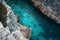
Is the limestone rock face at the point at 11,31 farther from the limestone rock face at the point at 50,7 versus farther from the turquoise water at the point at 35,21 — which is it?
the limestone rock face at the point at 50,7

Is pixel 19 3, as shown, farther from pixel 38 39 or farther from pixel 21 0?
pixel 38 39

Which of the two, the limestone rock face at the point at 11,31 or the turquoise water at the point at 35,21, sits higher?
the turquoise water at the point at 35,21

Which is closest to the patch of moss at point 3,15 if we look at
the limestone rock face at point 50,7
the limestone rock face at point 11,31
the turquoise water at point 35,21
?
the limestone rock face at point 11,31

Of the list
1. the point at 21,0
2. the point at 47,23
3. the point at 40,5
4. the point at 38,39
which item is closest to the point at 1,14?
the point at 38,39

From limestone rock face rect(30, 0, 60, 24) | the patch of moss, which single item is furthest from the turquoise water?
the patch of moss

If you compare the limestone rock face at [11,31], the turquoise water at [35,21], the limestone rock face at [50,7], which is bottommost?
the limestone rock face at [11,31]
